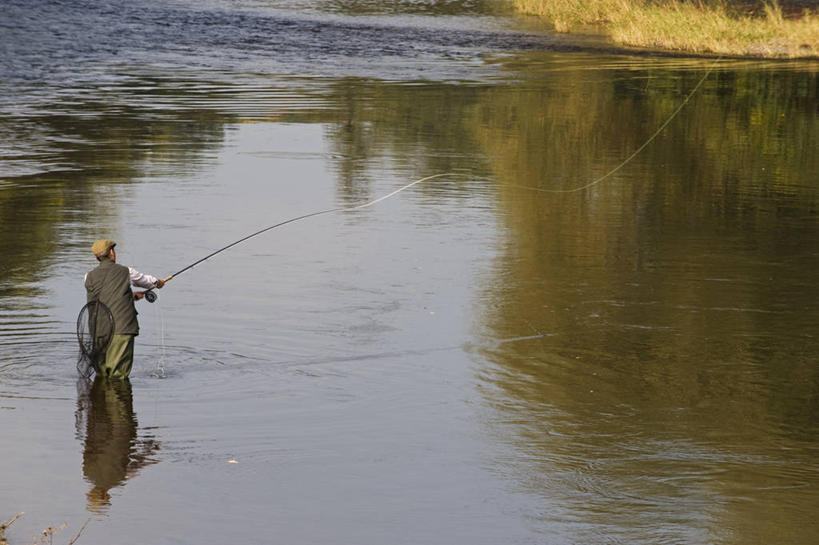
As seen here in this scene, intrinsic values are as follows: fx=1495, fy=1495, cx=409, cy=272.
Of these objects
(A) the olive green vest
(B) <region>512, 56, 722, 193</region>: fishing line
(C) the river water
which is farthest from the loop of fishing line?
(A) the olive green vest

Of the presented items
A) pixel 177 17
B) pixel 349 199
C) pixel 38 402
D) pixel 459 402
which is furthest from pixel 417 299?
pixel 177 17

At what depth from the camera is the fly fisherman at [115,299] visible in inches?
409

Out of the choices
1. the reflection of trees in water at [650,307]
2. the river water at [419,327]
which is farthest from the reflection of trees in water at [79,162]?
the reflection of trees in water at [650,307]

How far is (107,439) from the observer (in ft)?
30.5

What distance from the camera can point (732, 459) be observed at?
29.6 ft

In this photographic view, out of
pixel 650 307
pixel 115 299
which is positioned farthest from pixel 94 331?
pixel 650 307

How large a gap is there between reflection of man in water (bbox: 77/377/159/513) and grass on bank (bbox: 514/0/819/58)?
36.9 m

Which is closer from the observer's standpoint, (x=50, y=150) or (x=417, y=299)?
(x=417, y=299)

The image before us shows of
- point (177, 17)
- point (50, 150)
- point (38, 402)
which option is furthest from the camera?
point (177, 17)

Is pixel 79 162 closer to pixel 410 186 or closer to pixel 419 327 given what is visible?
pixel 410 186

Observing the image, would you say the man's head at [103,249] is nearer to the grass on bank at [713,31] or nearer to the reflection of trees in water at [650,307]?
the reflection of trees in water at [650,307]

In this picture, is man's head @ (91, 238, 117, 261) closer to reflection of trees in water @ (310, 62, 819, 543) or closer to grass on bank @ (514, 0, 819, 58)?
reflection of trees in water @ (310, 62, 819, 543)

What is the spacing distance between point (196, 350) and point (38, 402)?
1.68 m

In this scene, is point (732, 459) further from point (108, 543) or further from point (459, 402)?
point (108, 543)
